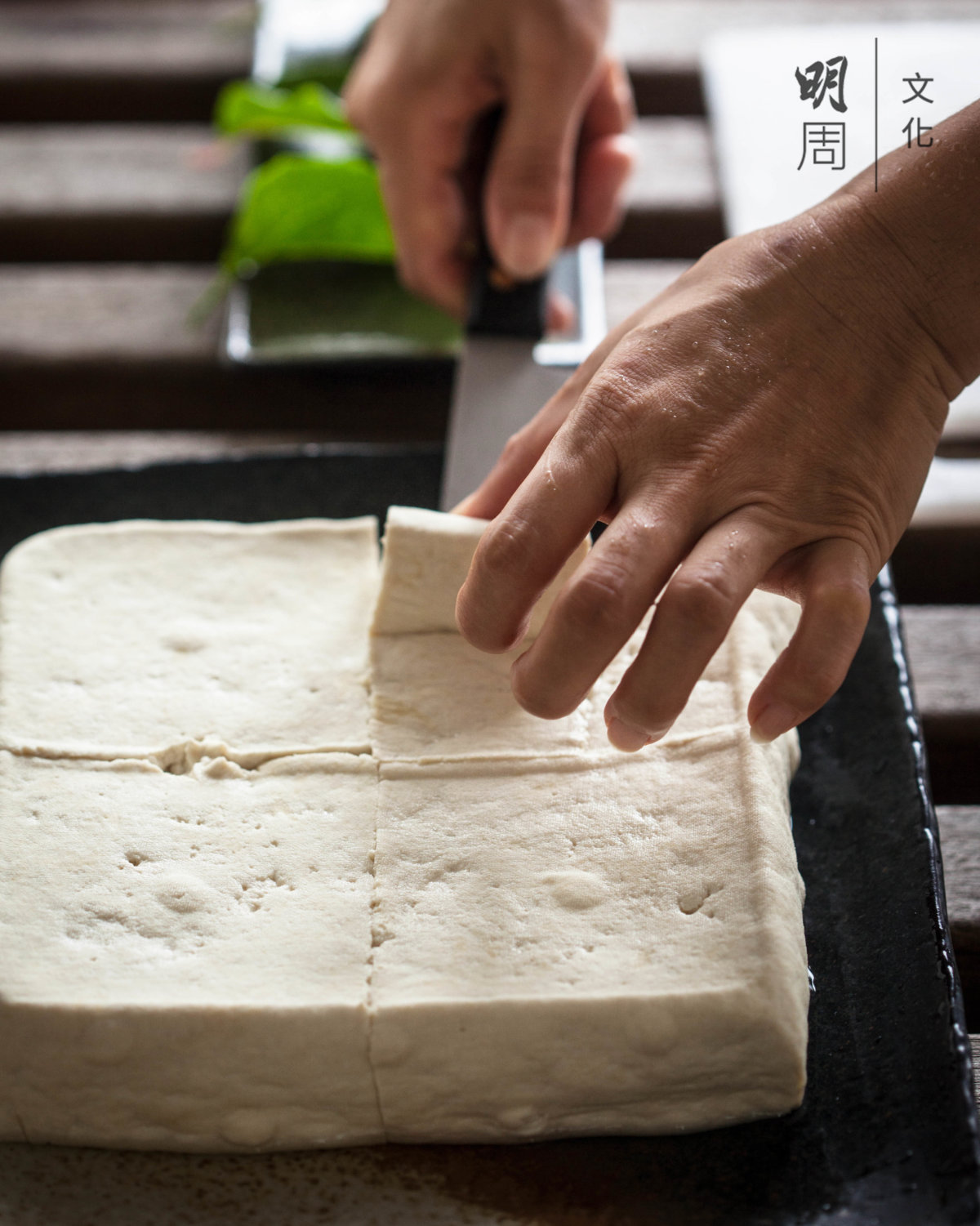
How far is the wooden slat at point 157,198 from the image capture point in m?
2.06

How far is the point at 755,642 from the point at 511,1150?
51 cm

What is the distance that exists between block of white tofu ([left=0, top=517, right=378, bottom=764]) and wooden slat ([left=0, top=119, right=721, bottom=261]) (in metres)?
0.89

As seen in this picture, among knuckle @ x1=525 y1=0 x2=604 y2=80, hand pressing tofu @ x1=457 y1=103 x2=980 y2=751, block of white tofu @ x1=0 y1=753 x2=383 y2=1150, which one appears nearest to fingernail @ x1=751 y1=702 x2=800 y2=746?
hand pressing tofu @ x1=457 y1=103 x2=980 y2=751

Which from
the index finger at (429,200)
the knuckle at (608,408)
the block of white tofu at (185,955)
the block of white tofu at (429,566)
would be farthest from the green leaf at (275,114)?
the block of white tofu at (185,955)

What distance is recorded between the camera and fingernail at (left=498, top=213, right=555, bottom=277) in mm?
1578

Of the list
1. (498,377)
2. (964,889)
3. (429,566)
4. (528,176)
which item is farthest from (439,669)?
(528,176)

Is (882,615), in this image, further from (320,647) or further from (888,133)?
(888,133)

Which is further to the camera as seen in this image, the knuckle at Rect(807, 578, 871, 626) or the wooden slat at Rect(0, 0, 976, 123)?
the wooden slat at Rect(0, 0, 976, 123)

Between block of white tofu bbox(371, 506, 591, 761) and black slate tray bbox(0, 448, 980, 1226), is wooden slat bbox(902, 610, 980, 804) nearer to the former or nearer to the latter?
black slate tray bbox(0, 448, 980, 1226)

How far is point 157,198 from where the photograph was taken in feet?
6.86

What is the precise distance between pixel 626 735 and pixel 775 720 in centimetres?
11

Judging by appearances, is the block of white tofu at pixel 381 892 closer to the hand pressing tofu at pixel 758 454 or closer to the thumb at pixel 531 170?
the hand pressing tofu at pixel 758 454

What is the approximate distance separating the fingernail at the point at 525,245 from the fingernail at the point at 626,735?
0.81 metres

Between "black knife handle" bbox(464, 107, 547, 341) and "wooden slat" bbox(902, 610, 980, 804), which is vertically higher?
"black knife handle" bbox(464, 107, 547, 341)
